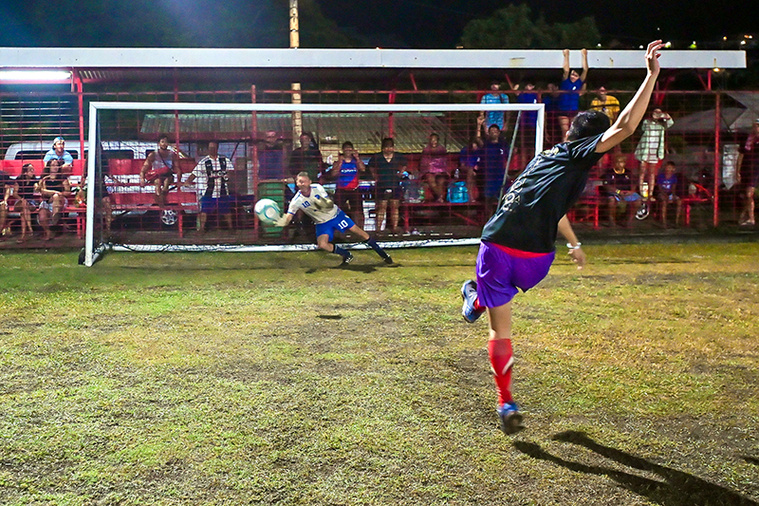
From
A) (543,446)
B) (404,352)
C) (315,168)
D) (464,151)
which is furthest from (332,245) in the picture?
(543,446)

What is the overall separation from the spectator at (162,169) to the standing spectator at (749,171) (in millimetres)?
11101

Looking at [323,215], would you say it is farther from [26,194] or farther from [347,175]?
[26,194]

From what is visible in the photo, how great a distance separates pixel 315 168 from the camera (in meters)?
12.6

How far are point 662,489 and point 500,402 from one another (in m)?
1.00

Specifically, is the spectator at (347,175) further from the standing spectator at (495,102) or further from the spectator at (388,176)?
the standing spectator at (495,102)

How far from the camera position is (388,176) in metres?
12.4

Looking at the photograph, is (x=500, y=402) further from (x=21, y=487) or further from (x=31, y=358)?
(x=31, y=358)

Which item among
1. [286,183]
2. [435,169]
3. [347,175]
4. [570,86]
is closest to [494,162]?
[435,169]

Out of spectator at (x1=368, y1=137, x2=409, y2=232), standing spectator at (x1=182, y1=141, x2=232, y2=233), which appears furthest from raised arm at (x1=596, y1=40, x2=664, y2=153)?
standing spectator at (x1=182, y1=141, x2=232, y2=233)

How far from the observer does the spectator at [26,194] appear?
12.2 meters

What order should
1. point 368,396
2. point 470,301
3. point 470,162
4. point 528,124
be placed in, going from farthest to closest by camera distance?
point 528,124, point 470,162, point 470,301, point 368,396

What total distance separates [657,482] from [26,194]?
11868 mm

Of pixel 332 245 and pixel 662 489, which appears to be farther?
pixel 332 245

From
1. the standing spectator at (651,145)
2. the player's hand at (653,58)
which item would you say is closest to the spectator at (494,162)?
the standing spectator at (651,145)
